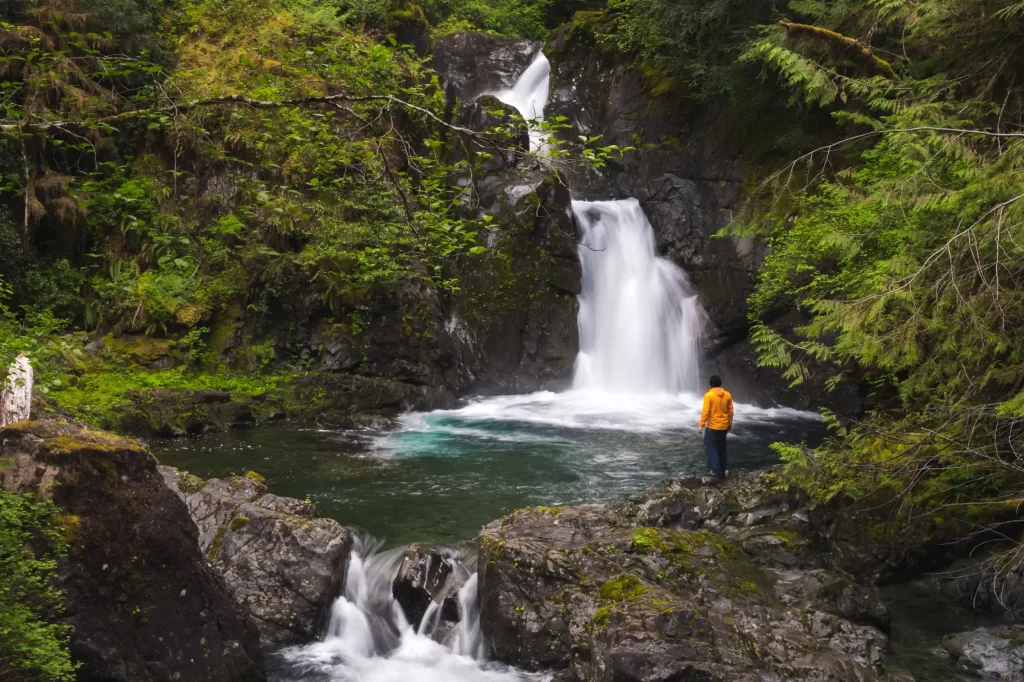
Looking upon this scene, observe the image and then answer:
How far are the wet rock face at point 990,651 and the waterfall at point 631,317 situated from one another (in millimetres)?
11620

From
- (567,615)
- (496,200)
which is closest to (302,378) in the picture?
(496,200)

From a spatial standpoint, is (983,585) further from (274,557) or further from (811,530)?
(274,557)

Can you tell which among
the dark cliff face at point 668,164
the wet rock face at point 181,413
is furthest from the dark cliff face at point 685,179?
the wet rock face at point 181,413

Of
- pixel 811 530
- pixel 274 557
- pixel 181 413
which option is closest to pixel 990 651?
pixel 811 530

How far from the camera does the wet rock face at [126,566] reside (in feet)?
15.8

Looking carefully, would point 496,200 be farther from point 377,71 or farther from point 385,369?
point 377,71

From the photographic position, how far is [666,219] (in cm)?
1966

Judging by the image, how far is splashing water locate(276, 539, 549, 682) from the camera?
21.3 feet

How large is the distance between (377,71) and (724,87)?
14251 millimetres

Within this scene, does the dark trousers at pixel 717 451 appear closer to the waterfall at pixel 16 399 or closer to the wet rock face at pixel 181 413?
the waterfall at pixel 16 399

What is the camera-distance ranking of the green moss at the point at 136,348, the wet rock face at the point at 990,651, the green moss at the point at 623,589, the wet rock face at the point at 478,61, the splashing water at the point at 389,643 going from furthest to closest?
the wet rock face at the point at 478,61
the green moss at the point at 136,348
the splashing water at the point at 389,643
the green moss at the point at 623,589
the wet rock face at the point at 990,651

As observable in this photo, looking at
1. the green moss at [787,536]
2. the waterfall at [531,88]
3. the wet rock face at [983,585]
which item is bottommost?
the wet rock face at [983,585]

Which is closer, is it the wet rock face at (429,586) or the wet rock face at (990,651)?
the wet rock face at (990,651)

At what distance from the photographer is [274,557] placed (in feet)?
23.0
